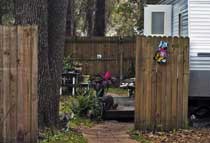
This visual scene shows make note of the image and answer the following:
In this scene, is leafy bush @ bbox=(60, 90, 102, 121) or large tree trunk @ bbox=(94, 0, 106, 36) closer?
leafy bush @ bbox=(60, 90, 102, 121)

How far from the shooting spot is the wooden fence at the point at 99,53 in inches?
944

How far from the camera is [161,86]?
11.2 meters

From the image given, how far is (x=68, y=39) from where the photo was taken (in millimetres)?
23938

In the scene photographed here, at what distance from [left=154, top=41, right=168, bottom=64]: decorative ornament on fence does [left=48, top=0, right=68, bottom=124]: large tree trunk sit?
80.9 inches

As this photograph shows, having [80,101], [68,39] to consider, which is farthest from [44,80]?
[68,39]

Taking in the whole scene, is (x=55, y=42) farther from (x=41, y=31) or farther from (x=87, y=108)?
(x=87, y=108)

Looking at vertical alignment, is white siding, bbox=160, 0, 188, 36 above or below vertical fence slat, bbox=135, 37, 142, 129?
above

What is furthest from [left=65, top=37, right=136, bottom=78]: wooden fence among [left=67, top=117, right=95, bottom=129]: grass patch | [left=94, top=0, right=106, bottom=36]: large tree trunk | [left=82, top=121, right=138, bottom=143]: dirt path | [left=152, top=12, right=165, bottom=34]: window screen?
[left=82, top=121, right=138, bottom=143]: dirt path

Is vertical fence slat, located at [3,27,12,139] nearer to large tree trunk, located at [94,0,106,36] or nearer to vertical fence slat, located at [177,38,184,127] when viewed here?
vertical fence slat, located at [177,38,184,127]

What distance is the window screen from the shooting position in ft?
54.4

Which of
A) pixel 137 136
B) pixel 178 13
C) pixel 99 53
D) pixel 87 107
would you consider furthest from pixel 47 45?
pixel 99 53

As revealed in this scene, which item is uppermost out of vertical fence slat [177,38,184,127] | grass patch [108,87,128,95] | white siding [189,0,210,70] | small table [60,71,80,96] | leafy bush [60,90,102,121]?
white siding [189,0,210,70]

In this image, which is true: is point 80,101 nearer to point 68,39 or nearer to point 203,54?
point 203,54

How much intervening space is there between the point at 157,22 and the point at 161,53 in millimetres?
5786
